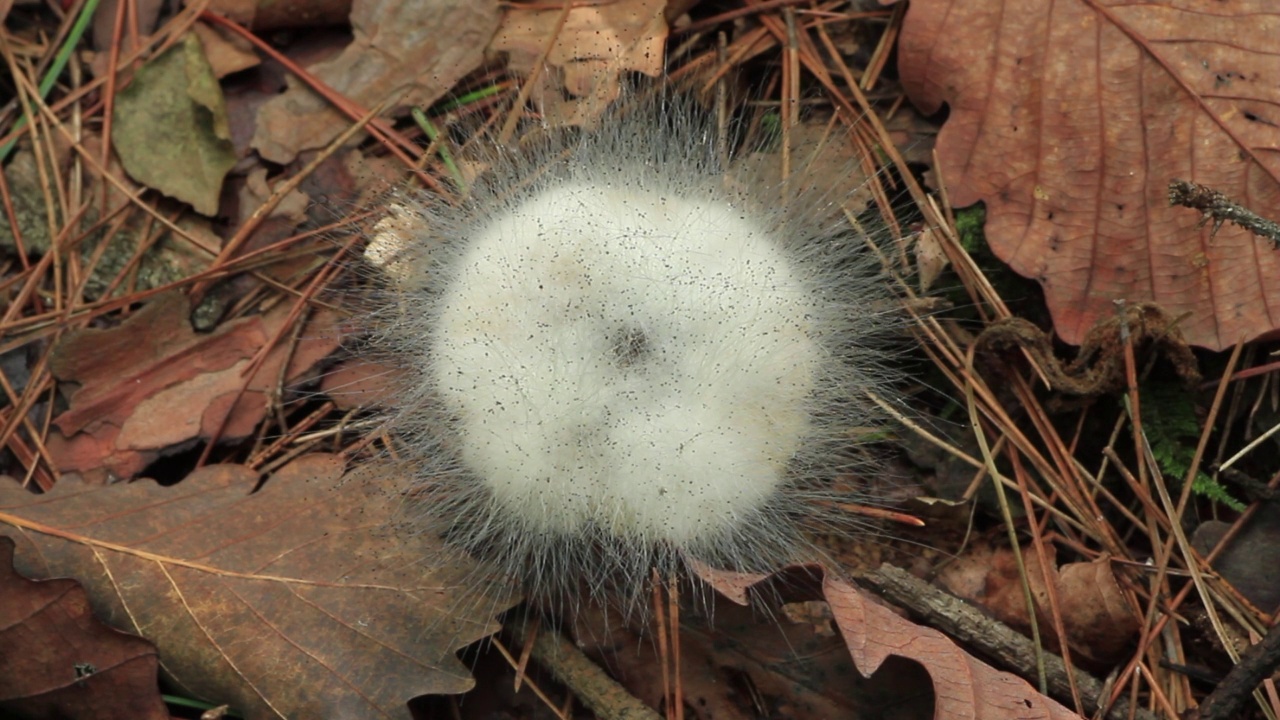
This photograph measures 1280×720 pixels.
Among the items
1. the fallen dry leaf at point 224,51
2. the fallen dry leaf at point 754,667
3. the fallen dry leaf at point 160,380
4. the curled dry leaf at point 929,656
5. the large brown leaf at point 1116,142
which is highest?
the fallen dry leaf at point 224,51

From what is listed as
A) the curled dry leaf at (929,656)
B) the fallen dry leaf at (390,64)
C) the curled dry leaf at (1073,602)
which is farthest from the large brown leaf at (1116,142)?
the fallen dry leaf at (390,64)

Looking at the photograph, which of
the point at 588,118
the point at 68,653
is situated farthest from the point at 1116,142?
the point at 68,653

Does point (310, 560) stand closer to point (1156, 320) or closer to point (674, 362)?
point (674, 362)

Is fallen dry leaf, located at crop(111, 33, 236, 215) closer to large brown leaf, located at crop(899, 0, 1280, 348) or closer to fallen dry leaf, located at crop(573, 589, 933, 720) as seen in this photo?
fallen dry leaf, located at crop(573, 589, 933, 720)

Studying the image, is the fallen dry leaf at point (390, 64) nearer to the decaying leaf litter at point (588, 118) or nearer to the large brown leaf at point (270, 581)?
the decaying leaf litter at point (588, 118)

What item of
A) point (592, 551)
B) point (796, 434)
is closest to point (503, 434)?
point (592, 551)

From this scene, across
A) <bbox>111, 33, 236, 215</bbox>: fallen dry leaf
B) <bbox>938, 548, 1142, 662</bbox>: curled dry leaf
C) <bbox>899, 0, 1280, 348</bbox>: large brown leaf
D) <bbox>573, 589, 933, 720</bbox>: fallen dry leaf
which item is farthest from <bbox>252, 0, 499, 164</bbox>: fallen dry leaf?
<bbox>938, 548, 1142, 662</bbox>: curled dry leaf

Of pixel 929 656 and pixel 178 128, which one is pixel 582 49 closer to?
pixel 178 128
